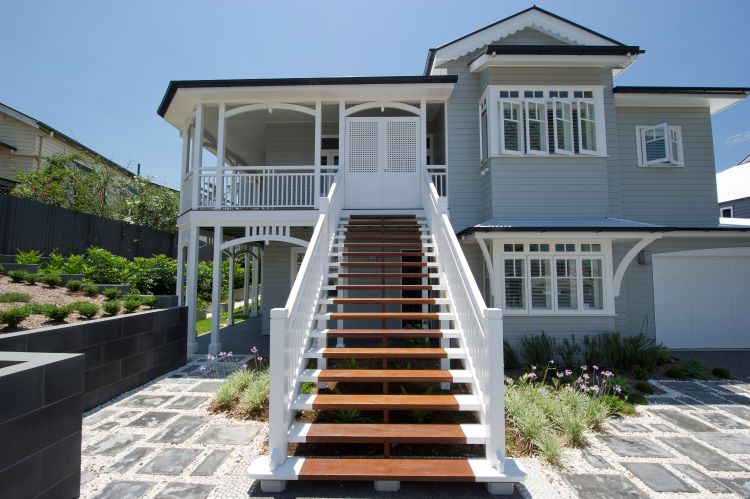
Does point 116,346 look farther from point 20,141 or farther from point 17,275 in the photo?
point 20,141

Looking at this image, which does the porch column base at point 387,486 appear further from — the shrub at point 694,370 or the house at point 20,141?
the house at point 20,141

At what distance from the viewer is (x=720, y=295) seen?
802cm

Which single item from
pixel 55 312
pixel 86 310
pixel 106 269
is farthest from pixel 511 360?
pixel 106 269

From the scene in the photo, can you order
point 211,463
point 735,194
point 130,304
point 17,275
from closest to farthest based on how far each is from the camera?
point 211,463 → point 130,304 → point 17,275 → point 735,194

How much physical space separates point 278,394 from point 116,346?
325cm

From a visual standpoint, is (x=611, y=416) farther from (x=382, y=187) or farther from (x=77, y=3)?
(x=77, y=3)

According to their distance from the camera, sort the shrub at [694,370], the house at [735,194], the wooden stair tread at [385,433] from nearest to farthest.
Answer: the wooden stair tread at [385,433] < the shrub at [694,370] < the house at [735,194]

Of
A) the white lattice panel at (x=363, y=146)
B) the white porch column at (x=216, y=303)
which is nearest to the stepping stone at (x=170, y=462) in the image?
the white porch column at (x=216, y=303)

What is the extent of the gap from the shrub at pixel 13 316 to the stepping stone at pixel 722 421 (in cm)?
801

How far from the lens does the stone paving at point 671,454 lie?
2.88 meters

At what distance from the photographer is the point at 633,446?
3.57m

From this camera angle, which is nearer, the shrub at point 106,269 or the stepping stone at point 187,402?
the stepping stone at point 187,402

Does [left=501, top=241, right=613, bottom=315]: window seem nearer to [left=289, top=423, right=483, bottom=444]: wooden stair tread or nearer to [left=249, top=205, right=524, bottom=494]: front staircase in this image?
[left=249, top=205, right=524, bottom=494]: front staircase

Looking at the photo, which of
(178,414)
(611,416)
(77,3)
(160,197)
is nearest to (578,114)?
(611,416)
